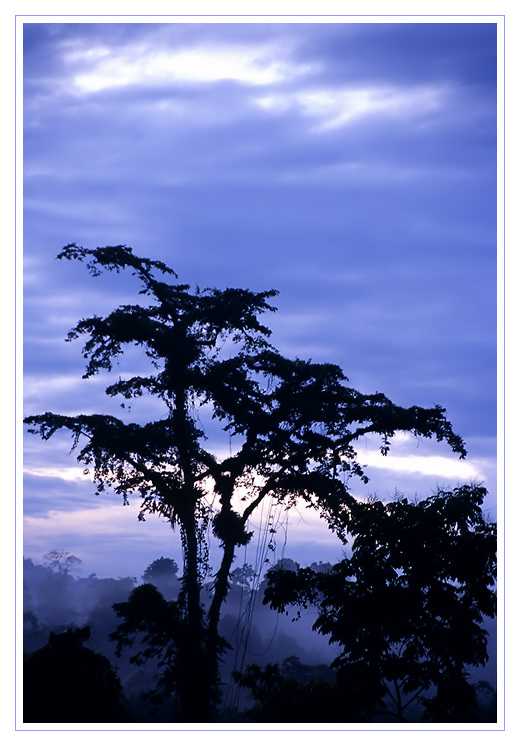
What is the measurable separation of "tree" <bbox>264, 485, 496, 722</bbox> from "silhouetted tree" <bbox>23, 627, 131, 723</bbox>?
5547 mm

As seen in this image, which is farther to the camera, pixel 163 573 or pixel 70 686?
pixel 163 573

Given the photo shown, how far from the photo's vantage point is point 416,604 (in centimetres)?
1455

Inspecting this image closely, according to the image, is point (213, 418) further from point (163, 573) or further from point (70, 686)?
point (163, 573)

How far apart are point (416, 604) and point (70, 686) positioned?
28.8 feet

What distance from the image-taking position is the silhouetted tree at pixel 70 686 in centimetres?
1688

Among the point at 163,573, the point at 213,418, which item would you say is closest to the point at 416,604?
the point at 213,418

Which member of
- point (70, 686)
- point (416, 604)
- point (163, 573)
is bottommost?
point (163, 573)

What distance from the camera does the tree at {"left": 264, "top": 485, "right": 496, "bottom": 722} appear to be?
1404cm

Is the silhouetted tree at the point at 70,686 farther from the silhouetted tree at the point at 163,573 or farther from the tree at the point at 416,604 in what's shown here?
the silhouetted tree at the point at 163,573

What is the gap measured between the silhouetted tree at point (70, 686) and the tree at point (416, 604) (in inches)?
218

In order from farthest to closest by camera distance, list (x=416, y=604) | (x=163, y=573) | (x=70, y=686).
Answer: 1. (x=163, y=573)
2. (x=70, y=686)
3. (x=416, y=604)

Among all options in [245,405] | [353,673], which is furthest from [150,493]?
[353,673]

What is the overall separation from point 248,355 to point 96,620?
75564 millimetres

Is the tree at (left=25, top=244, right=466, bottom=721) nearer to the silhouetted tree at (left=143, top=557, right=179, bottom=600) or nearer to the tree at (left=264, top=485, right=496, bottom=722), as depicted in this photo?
the tree at (left=264, top=485, right=496, bottom=722)
